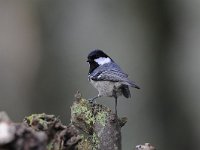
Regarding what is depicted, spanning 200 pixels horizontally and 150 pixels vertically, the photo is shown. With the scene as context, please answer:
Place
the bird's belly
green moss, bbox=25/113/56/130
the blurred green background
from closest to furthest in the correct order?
green moss, bbox=25/113/56/130 < the bird's belly < the blurred green background

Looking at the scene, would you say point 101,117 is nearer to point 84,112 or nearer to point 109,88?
point 84,112

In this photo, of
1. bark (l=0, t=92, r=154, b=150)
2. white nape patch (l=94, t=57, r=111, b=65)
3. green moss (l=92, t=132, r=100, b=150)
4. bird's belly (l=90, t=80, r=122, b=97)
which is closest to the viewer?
bark (l=0, t=92, r=154, b=150)

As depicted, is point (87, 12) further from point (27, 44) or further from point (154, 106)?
point (154, 106)

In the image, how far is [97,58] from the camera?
3.42 m

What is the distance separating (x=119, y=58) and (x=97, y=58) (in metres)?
3.23

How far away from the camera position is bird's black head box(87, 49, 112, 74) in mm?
3361

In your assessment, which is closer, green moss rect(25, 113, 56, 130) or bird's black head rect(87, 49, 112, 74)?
green moss rect(25, 113, 56, 130)

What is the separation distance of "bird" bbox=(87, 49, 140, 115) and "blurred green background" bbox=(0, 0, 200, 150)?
9.62 ft

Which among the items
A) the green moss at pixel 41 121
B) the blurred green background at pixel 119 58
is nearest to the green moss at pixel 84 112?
the green moss at pixel 41 121

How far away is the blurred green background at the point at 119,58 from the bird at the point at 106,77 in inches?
115

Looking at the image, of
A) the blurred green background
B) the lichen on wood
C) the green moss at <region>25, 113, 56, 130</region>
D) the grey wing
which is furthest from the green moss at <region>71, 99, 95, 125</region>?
the blurred green background

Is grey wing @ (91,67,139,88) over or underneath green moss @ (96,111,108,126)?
over

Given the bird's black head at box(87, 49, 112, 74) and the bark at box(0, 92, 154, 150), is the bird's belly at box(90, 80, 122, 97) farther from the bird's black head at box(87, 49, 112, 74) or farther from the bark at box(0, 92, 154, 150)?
the bark at box(0, 92, 154, 150)

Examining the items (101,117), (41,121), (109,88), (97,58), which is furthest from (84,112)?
(97,58)
